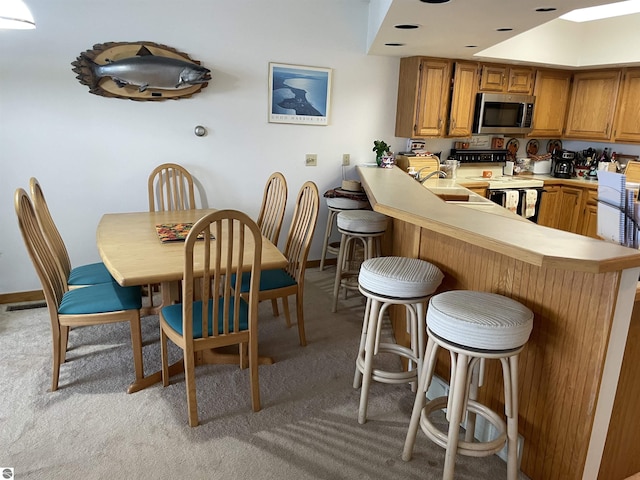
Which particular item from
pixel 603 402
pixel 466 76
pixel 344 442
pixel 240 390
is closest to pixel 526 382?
pixel 603 402

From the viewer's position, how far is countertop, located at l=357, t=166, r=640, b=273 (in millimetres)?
1471

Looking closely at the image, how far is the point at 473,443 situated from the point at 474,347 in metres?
0.46

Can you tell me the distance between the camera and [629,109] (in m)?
4.69

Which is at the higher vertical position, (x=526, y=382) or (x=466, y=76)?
Result: (x=466, y=76)

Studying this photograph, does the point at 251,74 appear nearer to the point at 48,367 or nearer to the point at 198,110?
the point at 198,110

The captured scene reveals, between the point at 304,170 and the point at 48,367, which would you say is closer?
the point at 48,367

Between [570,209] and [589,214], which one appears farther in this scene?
[570,209]

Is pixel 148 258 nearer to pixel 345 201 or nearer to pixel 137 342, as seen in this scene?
pixel 137 342

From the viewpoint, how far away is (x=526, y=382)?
6.18 feet

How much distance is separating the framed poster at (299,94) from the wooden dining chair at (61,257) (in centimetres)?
198

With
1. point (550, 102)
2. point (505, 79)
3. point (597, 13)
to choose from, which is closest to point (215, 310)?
point (505, 79)

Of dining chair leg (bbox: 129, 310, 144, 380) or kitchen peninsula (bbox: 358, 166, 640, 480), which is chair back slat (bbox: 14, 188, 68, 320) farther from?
kitchen peninsula (bbox: 358, 166, 640, 480)

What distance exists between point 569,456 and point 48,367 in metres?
2.63

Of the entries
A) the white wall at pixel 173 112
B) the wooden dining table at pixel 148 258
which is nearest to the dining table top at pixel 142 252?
the wooden dining table at pixel 148 258
